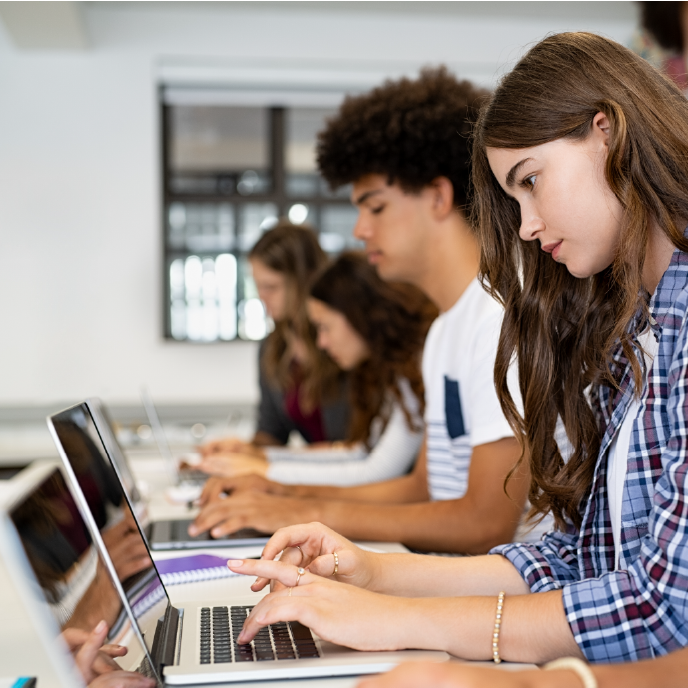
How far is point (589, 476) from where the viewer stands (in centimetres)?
104

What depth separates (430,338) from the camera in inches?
69.4

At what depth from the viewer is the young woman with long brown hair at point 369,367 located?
7.41 feet

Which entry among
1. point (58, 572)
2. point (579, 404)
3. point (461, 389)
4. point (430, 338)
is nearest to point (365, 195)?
point (430, 338)

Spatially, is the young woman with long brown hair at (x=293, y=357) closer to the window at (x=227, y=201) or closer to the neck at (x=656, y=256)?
the window at (x=227, y=201)

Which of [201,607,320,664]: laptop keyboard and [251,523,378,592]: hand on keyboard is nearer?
[201,607,320,664]: laptop keyboard

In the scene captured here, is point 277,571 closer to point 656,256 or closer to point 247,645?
point 247,645

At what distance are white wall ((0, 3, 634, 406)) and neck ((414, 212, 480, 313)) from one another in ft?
10.2

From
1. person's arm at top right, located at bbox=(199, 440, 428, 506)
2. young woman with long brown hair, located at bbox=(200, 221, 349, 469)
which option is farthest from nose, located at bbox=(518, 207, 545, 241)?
young woman with long brown hair, located at bbox=(200, 221, 349, 469)

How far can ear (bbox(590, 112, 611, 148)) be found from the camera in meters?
0.91

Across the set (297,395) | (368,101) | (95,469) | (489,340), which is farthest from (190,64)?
(95,469)

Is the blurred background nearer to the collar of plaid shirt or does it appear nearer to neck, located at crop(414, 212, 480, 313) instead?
neck, located at crop(414, 212, 480, 313)

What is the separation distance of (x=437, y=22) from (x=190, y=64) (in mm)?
1459

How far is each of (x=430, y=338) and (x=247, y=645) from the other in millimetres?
1010

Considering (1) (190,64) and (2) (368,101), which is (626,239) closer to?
(2) (368,101)
